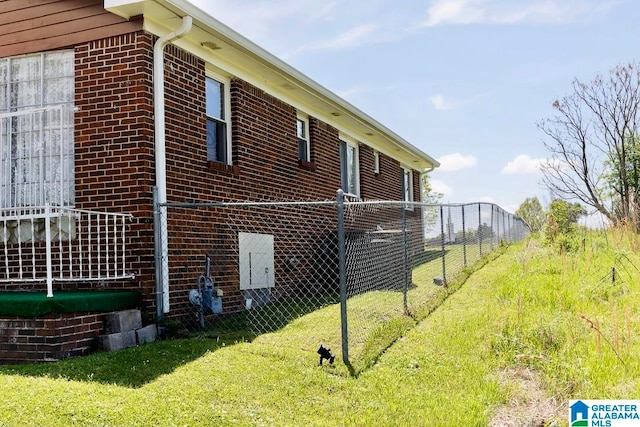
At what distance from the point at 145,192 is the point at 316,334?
2365mm

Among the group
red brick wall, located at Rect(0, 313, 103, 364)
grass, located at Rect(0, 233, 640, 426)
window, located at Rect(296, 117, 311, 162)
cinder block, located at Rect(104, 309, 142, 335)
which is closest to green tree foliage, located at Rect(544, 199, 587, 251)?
grass, located at Rect(0, 233, 640, 426)

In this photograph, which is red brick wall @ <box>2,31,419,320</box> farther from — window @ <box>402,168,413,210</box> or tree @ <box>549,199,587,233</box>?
window @ <box>402,168,413,210</box>

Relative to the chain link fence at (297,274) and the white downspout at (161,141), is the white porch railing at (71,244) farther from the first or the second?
the chain link fence at (297,274)

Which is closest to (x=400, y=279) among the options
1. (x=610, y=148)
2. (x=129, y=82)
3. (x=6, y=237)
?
(x=129, y=82)

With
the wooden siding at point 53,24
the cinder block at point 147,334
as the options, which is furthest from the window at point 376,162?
the cinder block at point 147,334

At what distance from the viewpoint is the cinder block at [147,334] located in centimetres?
616

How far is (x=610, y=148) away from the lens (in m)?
21.6

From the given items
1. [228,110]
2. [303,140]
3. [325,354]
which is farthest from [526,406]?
[303,140]

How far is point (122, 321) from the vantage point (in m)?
6.03

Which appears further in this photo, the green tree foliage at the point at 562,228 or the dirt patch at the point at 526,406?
the green tree foliage at the point at 562,228

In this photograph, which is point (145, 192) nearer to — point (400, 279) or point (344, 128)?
point (400, 279)

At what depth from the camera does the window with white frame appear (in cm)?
703

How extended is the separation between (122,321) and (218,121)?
3239 mm

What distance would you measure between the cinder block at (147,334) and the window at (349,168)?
23.2 ft
